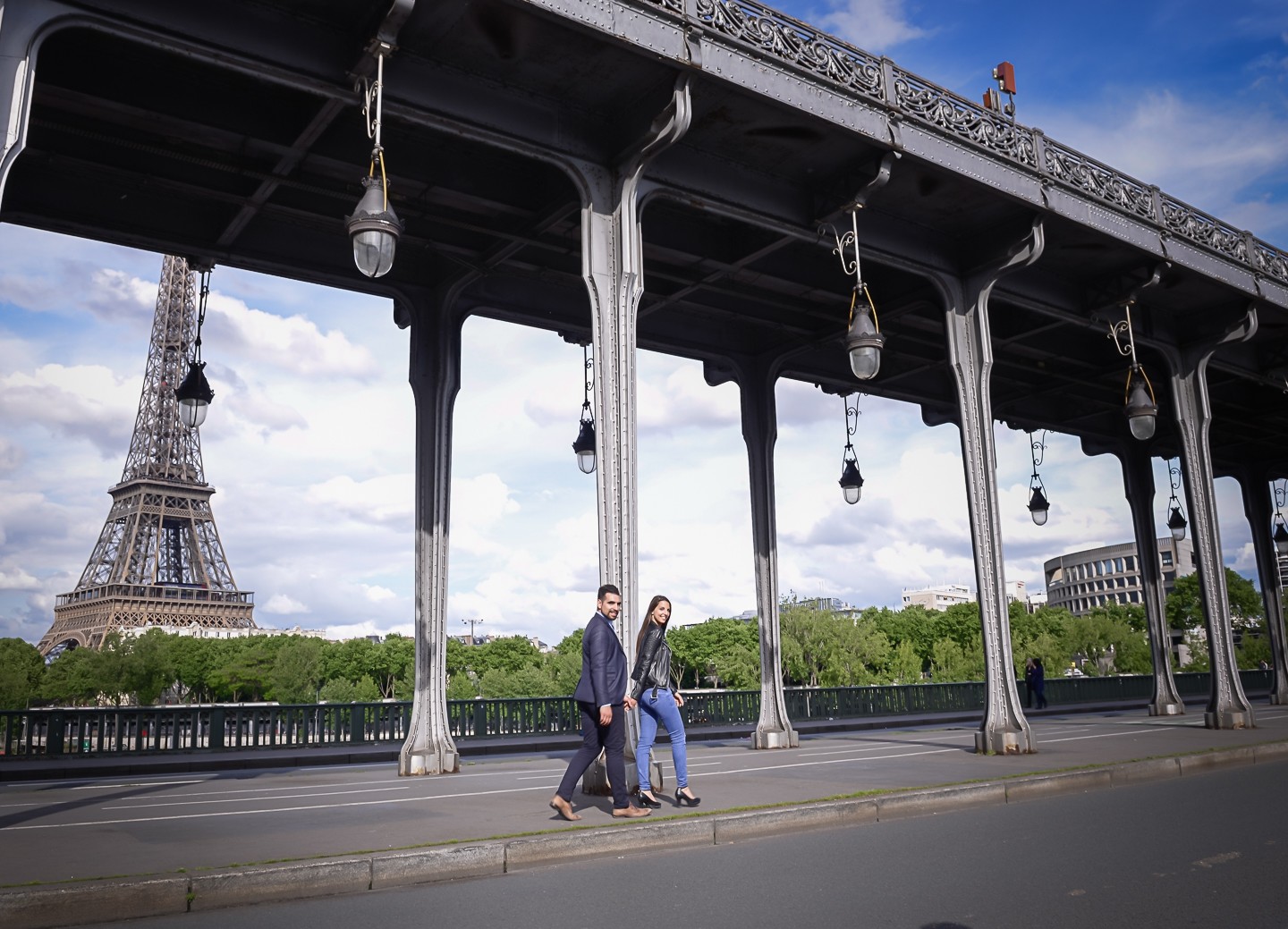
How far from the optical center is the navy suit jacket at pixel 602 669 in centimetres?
830

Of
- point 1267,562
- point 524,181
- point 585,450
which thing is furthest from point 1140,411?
point 1267,562

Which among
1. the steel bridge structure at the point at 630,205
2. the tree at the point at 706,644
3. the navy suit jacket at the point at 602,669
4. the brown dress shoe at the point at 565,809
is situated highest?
the steel bridge structure at the point at 630,205

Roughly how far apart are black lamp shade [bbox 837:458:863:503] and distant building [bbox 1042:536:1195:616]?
13343cm

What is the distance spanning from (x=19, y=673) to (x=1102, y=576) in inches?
5588

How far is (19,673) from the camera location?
68.1 metres

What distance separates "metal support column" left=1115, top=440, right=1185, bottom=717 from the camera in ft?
81.2

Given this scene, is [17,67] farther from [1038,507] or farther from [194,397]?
[1038,507]

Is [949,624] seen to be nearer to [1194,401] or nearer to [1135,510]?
[1135,510]

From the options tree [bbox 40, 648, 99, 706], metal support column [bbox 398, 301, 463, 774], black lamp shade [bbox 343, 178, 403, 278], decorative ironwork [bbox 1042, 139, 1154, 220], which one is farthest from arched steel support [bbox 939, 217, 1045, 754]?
tree [bbox 40, 648, 99, 706]

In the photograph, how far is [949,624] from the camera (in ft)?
339

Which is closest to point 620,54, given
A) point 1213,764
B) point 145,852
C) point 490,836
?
point 490,836

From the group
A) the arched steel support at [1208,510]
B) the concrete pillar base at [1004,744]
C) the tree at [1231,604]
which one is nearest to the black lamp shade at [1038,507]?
the arched steel support at [1208,510]

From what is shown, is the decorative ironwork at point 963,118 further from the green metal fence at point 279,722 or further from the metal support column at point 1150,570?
the metal support column at point 1150,570

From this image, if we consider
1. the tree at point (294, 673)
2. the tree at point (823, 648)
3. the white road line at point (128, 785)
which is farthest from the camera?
the tree at point (294, 673)
